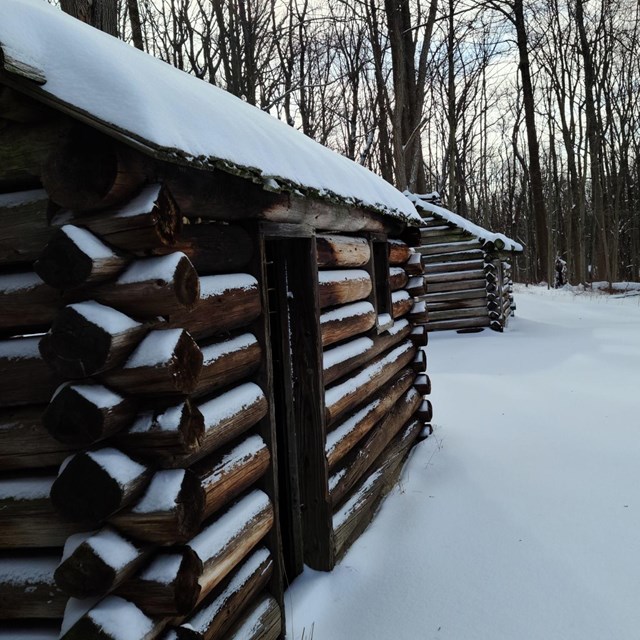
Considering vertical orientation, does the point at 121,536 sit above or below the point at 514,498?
above

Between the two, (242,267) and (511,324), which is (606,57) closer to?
(511,324)

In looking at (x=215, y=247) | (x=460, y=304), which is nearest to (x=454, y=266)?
(x=460, y=304)

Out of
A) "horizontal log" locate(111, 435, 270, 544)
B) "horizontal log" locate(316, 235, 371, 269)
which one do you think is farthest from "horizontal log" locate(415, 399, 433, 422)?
"horizontal log" locate(111, 435, 270, 544)

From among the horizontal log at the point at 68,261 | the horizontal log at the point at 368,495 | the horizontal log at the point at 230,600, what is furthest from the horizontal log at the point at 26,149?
the horizontal log at the point at 368,495

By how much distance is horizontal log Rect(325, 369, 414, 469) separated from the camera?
3.79m

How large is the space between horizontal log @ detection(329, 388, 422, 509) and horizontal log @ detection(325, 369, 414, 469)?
0.30ft

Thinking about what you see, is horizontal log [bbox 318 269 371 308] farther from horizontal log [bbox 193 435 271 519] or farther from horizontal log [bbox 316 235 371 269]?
horizontal log [bbox 193 435 271 519]

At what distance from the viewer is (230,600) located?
2488 millimetres

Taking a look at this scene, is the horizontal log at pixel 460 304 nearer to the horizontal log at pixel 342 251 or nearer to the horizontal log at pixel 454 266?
the horizontal log at pixel 454 266

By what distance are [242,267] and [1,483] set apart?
1421mm

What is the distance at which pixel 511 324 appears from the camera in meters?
15.6

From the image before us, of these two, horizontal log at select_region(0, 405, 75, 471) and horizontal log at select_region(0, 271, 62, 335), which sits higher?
horizontal log at select_region(0, 271, 62, 335)

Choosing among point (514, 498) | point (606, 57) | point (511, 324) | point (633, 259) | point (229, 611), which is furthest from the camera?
Answer: point (633, 259)

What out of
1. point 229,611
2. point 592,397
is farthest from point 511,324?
point 229,611
